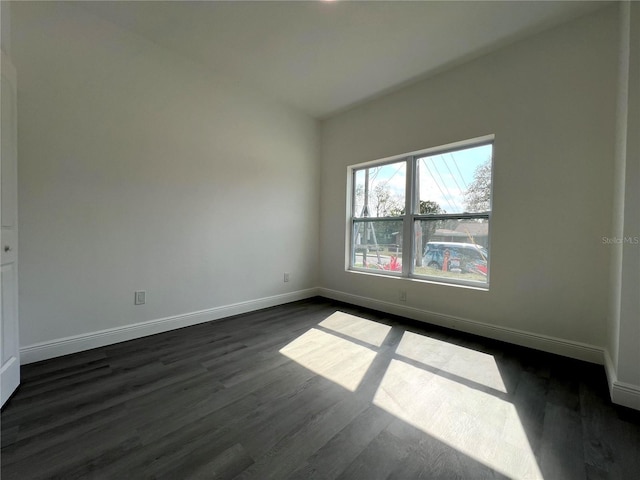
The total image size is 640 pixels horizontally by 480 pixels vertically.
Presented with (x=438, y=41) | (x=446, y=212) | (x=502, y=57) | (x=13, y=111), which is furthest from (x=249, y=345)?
(x=502, y=57)

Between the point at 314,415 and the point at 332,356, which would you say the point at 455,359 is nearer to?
the point at 332,356

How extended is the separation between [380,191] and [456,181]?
1.05 meters

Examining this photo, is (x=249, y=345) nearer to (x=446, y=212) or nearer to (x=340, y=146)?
(x=446, y=212)

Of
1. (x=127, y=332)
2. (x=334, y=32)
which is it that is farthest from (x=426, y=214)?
(x=127, y=332)

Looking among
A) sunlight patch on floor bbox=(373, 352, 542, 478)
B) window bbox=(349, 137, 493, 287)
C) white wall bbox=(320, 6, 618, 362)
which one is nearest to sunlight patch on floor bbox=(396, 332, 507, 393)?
sunlight patch on floor bbox=(373, 352, 542, 478)

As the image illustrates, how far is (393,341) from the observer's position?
8.45 ft

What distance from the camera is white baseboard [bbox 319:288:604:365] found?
87.0 inches

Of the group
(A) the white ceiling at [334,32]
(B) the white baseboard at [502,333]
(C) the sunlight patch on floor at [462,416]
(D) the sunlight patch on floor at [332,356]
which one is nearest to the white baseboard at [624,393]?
(B) the white baseboard at [502,333]

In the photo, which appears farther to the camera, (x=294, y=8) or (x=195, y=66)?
(x=195, y=66)

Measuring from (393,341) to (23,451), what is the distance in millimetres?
2503

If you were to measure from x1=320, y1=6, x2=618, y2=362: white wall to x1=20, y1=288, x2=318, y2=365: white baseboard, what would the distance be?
2224 millimetres

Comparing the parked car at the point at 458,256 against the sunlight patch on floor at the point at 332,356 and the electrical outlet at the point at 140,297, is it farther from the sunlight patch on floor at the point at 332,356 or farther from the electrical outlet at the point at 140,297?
the electrical outlet at the point at 140,297

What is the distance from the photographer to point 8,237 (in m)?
1.64

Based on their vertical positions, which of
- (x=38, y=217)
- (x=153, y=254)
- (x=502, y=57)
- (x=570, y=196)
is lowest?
(x=153, y=254)
